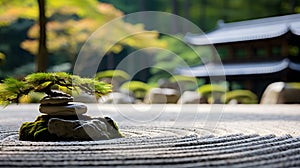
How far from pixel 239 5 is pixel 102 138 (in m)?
15.9

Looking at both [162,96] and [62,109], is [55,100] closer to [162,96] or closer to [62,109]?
[62,109]

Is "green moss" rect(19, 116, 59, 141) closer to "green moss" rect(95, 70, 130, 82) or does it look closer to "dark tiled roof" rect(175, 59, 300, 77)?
"dark tiled roof" rect(175, 59, 300, 77)

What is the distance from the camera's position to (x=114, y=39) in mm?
14141

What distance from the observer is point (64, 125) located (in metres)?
3.58

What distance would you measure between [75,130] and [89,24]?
10.9m

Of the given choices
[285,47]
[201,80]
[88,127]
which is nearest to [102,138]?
[88,127]

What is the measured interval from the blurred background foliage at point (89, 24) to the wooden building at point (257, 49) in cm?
105

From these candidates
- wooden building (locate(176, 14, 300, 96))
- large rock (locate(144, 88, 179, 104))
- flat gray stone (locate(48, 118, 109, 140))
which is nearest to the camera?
flat gray stone (locate(48, 118, 109, 140))

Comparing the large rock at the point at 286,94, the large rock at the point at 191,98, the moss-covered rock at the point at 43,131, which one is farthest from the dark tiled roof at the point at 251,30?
the moss-covered rock at the point at 43,131

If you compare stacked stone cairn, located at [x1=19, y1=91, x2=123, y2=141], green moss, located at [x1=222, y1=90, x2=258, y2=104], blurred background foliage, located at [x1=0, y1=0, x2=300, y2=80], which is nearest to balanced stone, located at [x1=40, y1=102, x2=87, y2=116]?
stacked stone cairn, located at [x1=19, y1=91, x2=123, y2=141]

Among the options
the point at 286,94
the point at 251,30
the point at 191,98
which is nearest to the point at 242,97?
the point at 191,98

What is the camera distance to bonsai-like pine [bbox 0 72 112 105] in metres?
3.74

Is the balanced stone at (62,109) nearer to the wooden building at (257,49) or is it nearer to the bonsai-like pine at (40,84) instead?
the bonsai-like pine at (40,84)

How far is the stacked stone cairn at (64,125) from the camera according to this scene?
3.56 m
